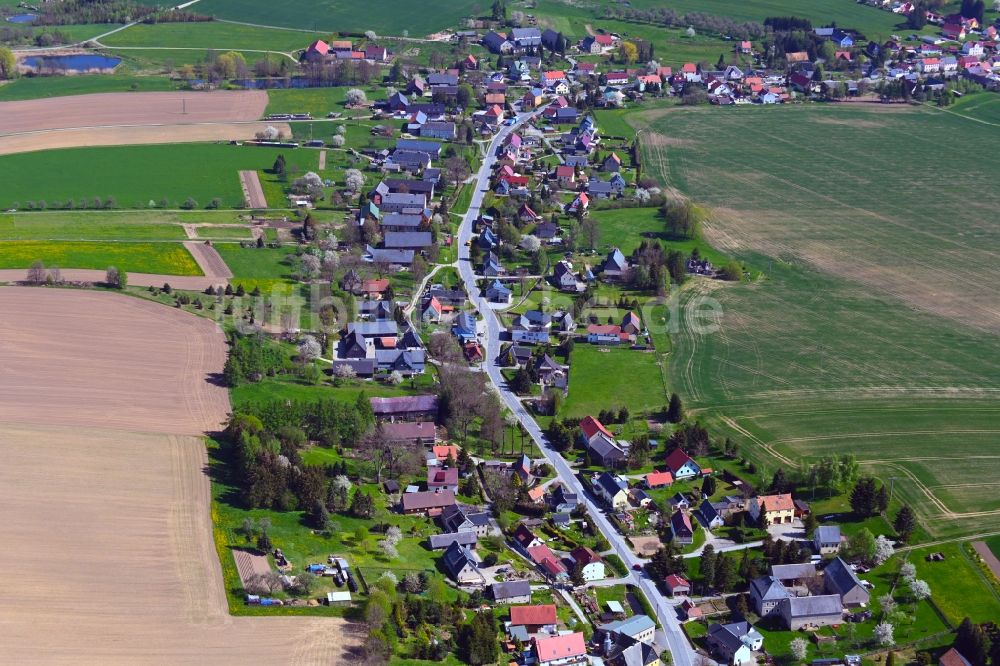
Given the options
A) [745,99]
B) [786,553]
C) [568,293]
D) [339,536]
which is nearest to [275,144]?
[568,293]

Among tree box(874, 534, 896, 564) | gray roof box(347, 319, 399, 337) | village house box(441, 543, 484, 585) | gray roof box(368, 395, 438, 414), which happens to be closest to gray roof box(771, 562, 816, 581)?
tree box(874, 534, 896, 564)

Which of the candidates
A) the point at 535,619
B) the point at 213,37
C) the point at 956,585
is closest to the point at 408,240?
the point at 535,619

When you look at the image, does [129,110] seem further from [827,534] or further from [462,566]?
[827,534]

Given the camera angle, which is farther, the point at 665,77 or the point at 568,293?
the point at 665,77

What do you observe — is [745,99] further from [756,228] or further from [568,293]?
[568,293]

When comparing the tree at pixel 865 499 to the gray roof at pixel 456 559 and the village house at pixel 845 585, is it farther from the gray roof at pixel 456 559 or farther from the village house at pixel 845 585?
the gray roof at pixel 456 559
